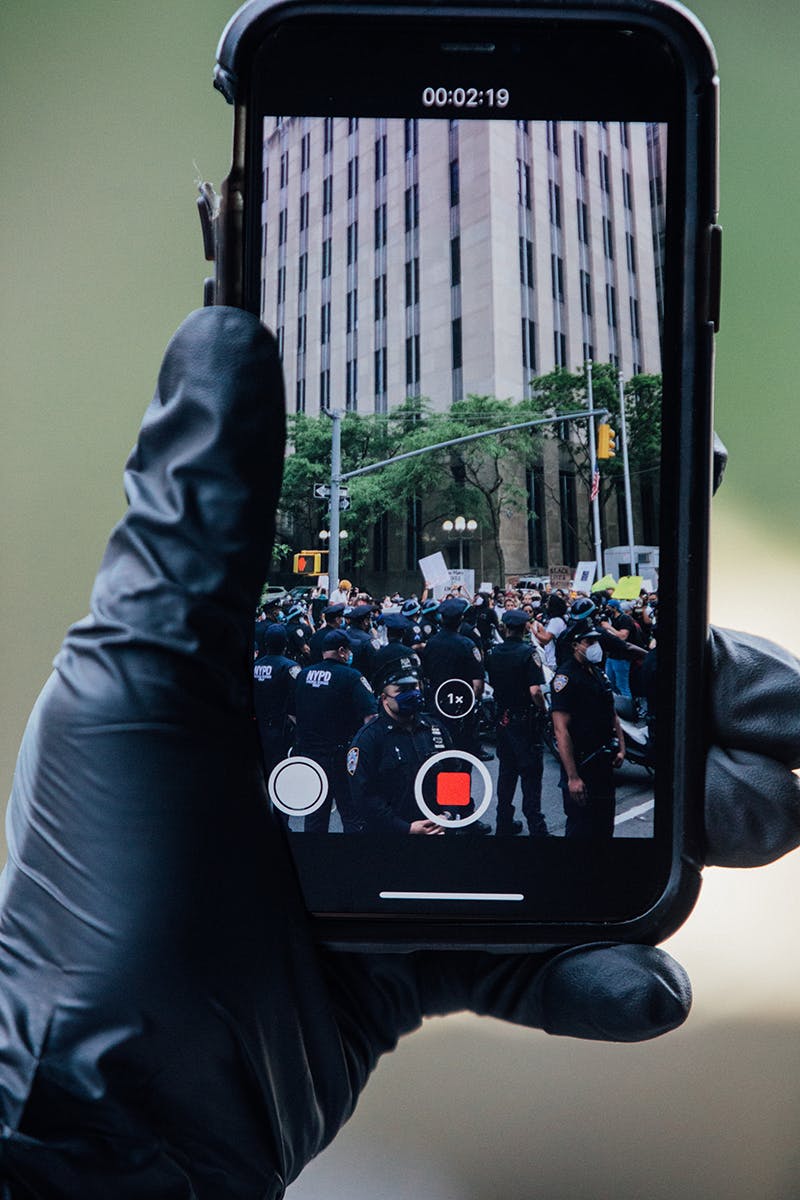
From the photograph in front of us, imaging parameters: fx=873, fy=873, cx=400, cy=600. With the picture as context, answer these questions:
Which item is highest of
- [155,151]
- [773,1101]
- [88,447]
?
[155,151]

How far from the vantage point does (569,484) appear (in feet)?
1.71

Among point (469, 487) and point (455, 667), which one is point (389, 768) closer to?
point (455, 667)

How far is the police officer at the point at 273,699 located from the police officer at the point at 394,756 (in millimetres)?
41

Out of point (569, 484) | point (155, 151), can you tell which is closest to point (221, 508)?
point (569, 484)

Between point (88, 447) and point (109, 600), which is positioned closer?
point (109, 600)

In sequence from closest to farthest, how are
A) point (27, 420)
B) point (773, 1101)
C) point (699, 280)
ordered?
point (699, 280) < point (773, 1101) < point (27, 420)

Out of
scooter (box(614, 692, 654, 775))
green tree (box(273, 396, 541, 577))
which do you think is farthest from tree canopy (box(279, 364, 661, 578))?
scooter (box(614, 692, 654, 775))

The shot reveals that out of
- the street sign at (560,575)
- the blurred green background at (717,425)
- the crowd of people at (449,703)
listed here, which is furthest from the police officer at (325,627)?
the blurred green background at (717,425)

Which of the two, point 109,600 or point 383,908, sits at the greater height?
point 109,600

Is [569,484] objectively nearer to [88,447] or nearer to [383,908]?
[383,908]

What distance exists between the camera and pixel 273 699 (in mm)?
491

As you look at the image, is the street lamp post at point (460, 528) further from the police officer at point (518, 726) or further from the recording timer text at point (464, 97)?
the recording timer text at point (464, 97)

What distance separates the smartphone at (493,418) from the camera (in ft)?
1.53

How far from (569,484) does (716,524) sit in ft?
4.24
